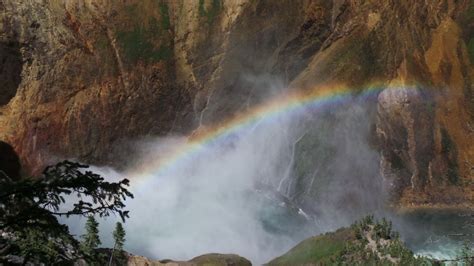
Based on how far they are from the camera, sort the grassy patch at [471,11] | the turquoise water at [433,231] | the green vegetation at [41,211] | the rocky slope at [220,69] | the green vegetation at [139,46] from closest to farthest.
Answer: the green vegetation at [41,211] < the rocky slope at [220,69] < the turquoise water at [433,231] < the green vegetation at [139,46] < the grassy patch at [471,11]

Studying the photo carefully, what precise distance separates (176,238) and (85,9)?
48.2 feet

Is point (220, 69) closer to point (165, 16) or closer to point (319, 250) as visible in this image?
point (165, 16)

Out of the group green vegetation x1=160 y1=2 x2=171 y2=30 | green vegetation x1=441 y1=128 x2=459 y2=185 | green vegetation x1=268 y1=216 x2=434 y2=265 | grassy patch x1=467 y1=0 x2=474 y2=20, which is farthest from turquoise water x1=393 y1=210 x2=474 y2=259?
green vegetation x1=160 y1=2 x2=171 y2=30

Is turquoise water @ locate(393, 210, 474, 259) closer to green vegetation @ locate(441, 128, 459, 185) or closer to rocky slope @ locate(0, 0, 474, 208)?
rocky slope @ locate(0, 0, 474, 208)

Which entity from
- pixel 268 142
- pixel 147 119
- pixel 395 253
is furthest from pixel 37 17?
pixel 395 253

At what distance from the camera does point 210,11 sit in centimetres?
4194

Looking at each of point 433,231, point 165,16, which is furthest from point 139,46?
point 433,231

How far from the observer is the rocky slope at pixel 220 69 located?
36.1 m

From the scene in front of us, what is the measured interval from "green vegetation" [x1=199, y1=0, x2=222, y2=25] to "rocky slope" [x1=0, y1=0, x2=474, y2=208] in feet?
0.22

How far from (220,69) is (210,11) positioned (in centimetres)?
392

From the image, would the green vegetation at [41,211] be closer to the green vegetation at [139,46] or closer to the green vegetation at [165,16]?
the green vegetation at [139,46]

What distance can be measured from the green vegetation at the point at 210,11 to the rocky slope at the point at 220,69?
67 millimetres

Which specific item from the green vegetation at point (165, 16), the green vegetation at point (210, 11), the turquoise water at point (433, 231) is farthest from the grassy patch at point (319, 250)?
the green vegetation at point (165, 16)

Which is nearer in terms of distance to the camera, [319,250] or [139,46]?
[319,250]
